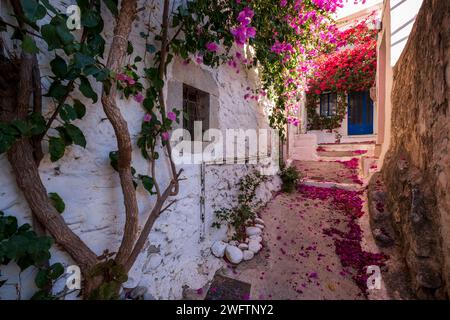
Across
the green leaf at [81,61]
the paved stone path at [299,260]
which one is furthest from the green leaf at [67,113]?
the paved stone path at [299,260]

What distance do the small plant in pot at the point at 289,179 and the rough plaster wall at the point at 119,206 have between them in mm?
2320

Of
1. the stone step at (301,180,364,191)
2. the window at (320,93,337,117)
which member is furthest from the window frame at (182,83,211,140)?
the window at (320,93,337,117)

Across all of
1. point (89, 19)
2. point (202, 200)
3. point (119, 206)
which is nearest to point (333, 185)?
point (202, 200)

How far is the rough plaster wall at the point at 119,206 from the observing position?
127cm

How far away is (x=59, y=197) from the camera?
133cm

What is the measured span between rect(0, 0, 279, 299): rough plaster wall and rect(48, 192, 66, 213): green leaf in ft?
0.21

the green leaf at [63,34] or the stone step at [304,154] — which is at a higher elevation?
the green leaf at [63,34]

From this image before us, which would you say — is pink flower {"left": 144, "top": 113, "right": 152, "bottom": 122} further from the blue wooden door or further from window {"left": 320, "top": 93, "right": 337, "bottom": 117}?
the blue wooden door

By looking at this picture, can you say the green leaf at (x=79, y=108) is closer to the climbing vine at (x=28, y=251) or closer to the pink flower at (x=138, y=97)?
the pink flower at (x=138, y=97)

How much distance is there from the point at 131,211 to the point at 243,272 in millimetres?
1692

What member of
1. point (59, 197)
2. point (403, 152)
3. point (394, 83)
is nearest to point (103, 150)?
point (59, 197)

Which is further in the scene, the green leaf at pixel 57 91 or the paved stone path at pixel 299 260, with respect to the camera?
the paved stone path at pixel 299 260

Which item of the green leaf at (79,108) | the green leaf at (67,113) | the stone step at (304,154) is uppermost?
the green leaf at (79,108)
